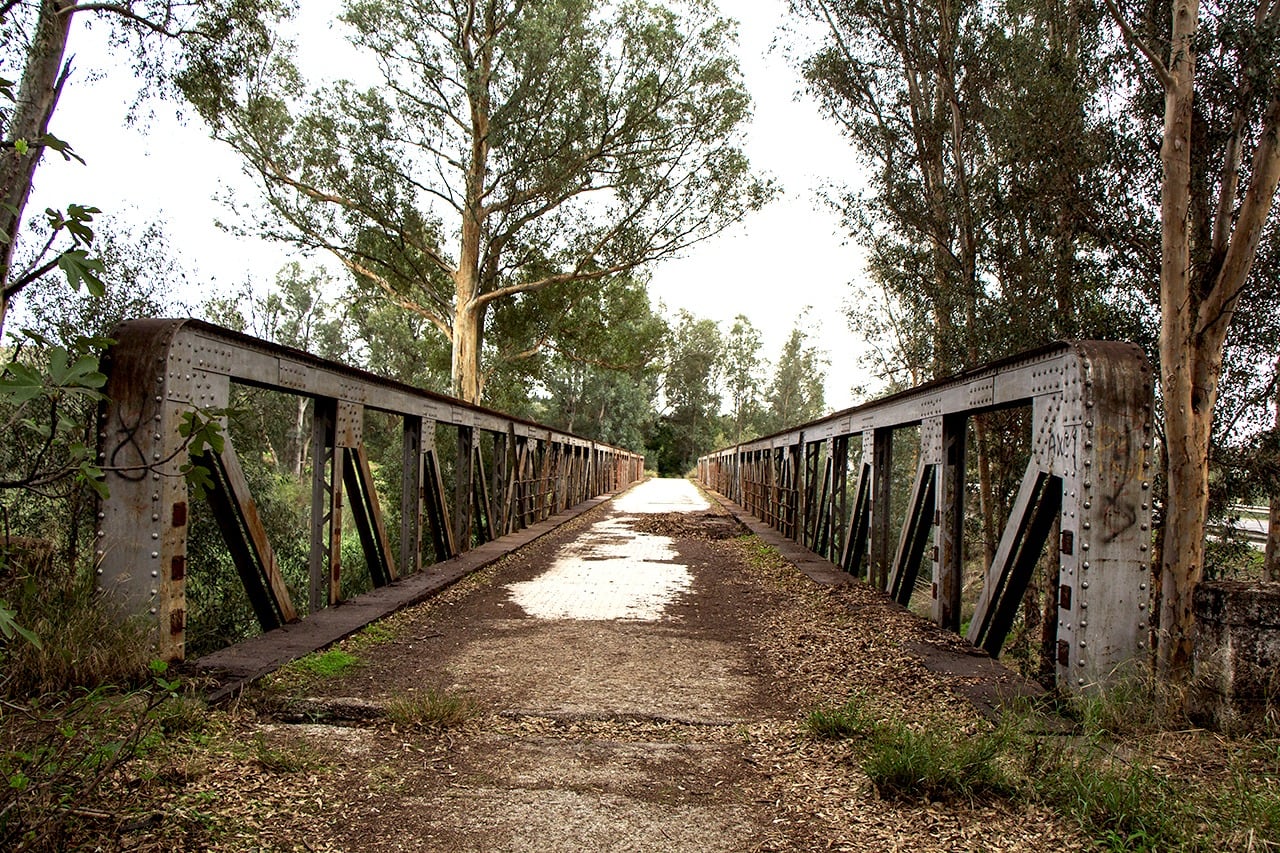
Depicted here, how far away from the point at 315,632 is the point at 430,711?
1850mm

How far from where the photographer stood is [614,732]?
3832 millimetres

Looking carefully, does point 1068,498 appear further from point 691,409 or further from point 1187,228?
point 691,409

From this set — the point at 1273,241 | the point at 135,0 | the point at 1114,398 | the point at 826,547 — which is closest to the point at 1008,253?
the point at 1273,241

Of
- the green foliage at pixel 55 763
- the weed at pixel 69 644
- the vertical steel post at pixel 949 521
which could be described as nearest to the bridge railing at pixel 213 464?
the weed at pixel 69 644

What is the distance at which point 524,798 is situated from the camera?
305 cm

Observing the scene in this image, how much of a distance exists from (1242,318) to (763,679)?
6100 mm

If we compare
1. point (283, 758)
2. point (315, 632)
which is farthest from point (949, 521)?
point (283, 758)

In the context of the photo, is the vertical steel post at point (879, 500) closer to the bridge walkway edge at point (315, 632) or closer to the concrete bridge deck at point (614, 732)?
the concrete bridge deck at point (614, 732)

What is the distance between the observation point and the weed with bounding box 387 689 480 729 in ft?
12.6

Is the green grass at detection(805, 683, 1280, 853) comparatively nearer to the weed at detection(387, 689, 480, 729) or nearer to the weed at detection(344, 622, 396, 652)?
the weed at detection(387, 689, 480, 729)

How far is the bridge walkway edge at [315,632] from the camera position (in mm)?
4133

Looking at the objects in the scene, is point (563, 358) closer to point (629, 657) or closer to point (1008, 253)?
point (1008, 253)

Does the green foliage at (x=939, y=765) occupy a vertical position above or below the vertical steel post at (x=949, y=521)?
below

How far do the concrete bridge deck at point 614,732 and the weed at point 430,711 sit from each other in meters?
0.04
